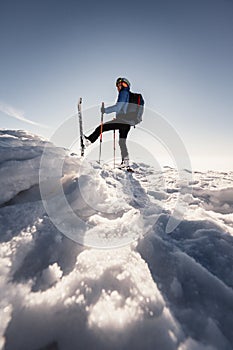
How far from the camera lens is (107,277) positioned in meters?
1.72

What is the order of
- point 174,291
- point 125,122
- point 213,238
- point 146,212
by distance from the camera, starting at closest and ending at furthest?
point 174,291
point 213,238
point 146,212
point 125,122

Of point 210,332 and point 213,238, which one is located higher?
point 213,238

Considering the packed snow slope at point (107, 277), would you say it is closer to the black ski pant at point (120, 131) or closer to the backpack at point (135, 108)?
the black ski pant at point (120, 131)

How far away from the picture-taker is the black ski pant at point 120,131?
7.20 metres

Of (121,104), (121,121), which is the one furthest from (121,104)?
(121,121)

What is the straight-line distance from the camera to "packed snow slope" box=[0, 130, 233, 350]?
1309 mm

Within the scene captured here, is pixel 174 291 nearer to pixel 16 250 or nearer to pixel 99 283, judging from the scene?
pixel 99 283

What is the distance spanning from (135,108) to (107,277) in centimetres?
674

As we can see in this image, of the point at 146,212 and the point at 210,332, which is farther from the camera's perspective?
the point at 146,212

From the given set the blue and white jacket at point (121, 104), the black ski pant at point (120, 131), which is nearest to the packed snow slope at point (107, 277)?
the black ski pant at point (120, 131)

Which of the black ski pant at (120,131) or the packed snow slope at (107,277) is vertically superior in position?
the black ski pant at (120,131)

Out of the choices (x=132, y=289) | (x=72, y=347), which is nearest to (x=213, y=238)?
(x=132, y=289)

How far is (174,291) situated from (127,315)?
536 millimetres

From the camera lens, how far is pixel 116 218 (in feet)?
9.77
